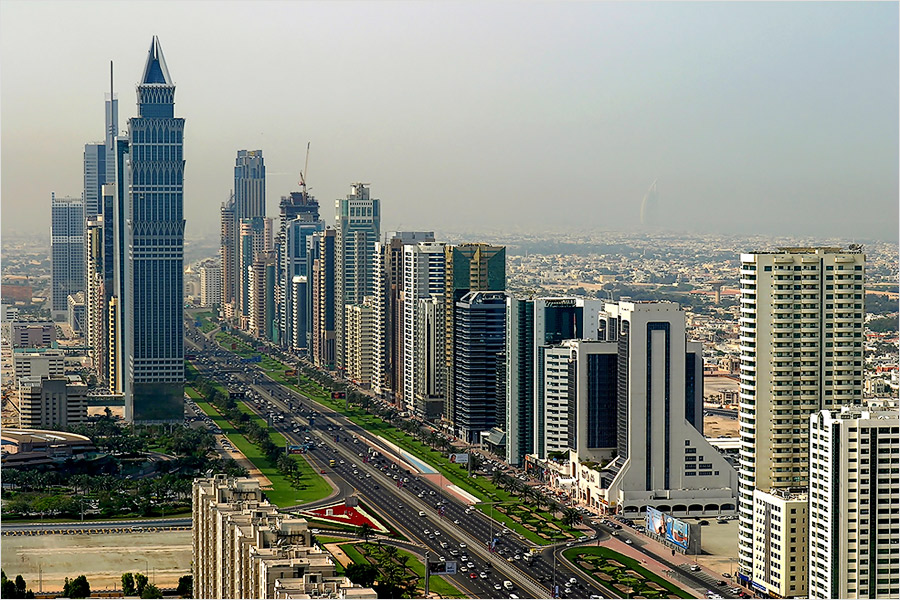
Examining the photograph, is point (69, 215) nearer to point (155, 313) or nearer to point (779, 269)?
point (155, 313)

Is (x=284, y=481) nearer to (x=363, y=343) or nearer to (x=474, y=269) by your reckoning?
(x=474, y=269)

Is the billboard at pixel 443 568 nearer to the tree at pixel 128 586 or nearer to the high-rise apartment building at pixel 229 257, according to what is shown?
the tree at pixel 128 586

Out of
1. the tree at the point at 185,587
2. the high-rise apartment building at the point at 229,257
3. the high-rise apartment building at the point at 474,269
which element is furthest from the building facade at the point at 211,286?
the tree at the point at 185,587

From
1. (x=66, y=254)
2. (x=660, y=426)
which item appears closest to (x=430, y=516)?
(x=660, y=426)

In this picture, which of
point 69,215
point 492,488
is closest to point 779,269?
point 492,488

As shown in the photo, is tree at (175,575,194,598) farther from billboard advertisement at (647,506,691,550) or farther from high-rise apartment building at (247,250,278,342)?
high-rise apartment building at (247,250,278,342)

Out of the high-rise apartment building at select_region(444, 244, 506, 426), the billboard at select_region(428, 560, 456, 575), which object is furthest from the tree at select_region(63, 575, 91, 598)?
the high-rise apartment building at select_region(444, 244, 506, 426)
